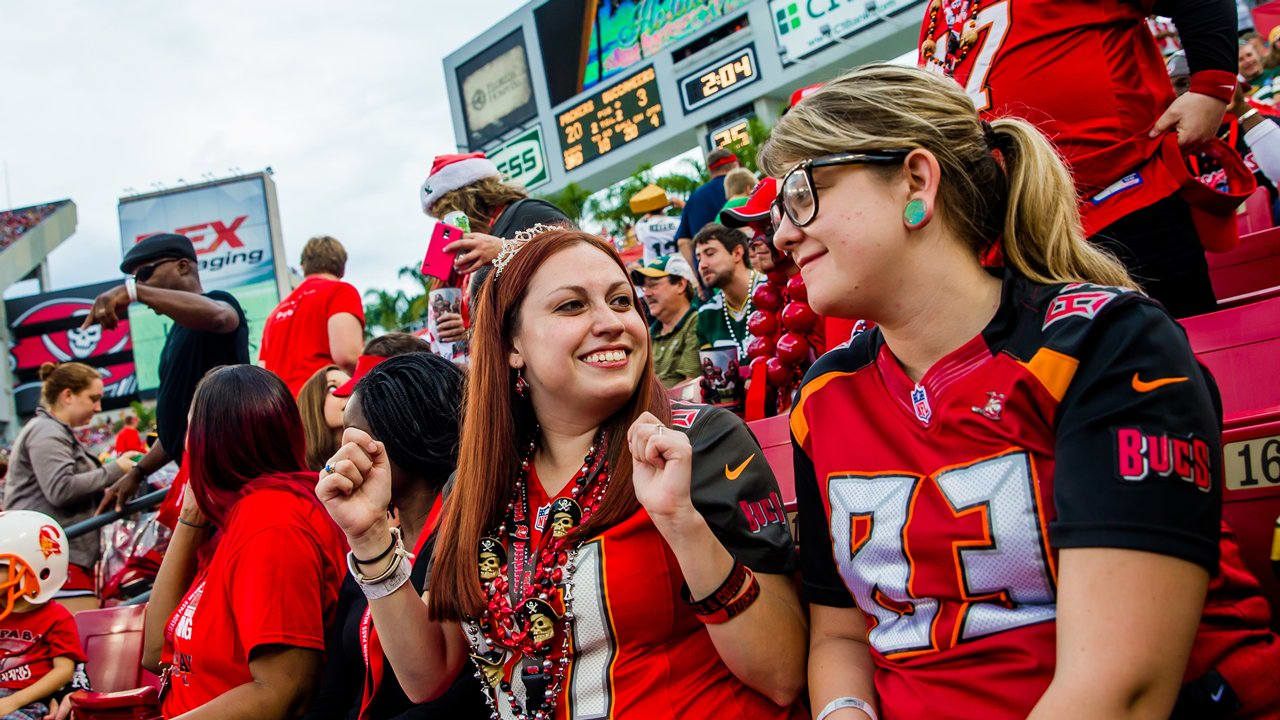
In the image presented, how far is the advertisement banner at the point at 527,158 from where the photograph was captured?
114 feet

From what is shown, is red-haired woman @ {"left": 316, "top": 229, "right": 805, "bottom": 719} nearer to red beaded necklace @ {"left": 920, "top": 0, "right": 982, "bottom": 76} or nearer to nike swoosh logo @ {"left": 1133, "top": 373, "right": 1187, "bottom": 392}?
nike swoosh logo @ {"left": 1133, "top": 373, "right": 1187, "bottom": 392}

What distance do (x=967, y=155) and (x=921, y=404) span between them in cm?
49

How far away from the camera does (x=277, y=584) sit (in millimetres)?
2848

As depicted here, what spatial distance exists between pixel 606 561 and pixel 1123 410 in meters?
1.10

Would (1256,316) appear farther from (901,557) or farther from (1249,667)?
(901,557)

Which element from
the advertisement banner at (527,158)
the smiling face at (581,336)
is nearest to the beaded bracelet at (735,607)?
the smiling face at (581,336)

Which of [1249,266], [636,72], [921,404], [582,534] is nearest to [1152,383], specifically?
[921,404]

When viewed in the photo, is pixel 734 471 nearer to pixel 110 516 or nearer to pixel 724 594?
pixel 724 594

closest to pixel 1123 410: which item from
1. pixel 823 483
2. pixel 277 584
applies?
pixel 823 483

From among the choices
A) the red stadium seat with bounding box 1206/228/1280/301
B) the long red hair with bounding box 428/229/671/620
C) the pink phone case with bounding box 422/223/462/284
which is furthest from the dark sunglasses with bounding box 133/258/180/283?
the red stadium seat with bounding box 1206/228/1280/301

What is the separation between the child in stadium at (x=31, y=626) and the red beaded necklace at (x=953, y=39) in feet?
Answer: 14.7

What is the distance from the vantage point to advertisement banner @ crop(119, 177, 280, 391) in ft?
138

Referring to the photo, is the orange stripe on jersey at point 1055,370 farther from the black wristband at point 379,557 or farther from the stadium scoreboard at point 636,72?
the stadium scoreboard at point 636,72

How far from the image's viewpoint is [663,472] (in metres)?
1.79
